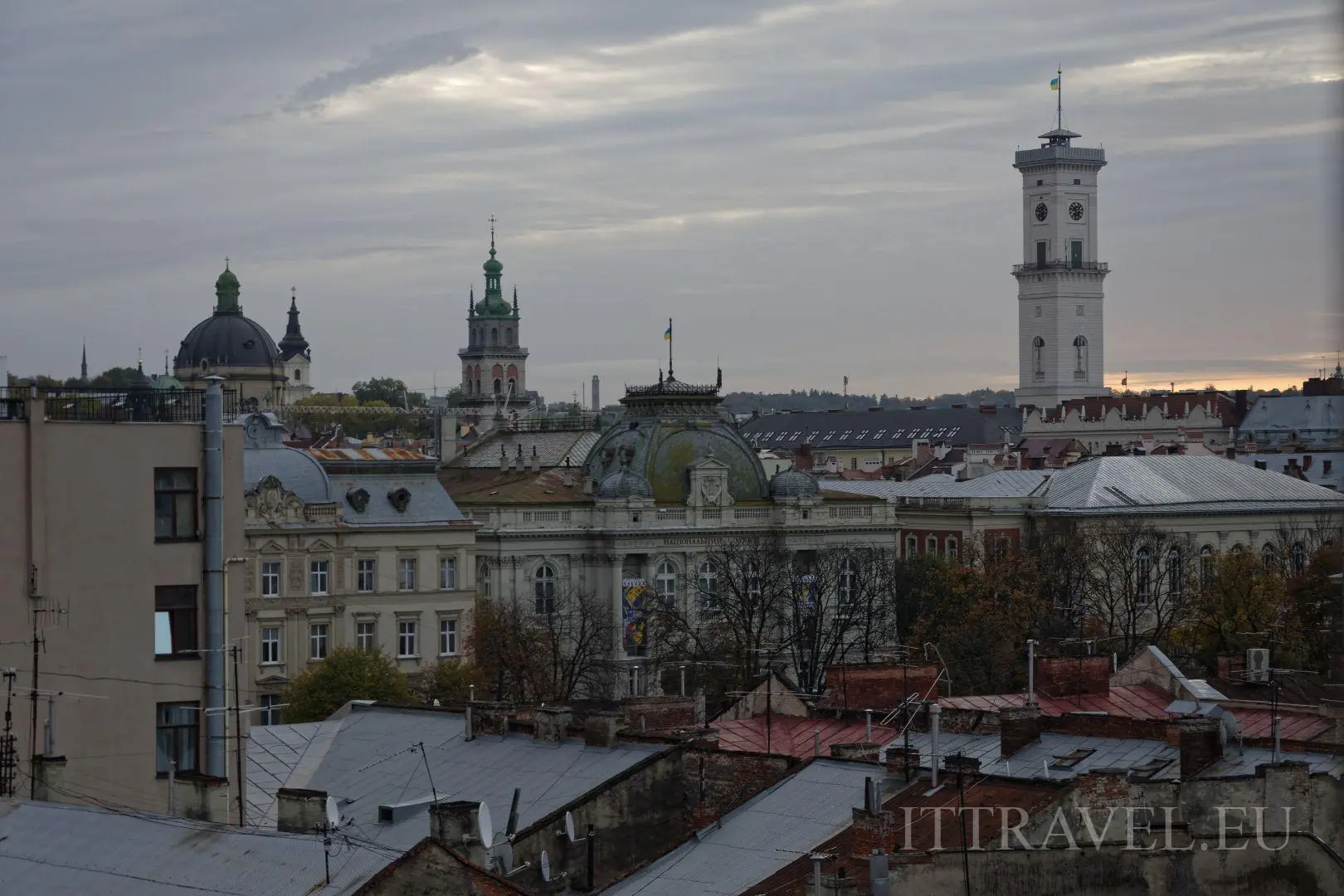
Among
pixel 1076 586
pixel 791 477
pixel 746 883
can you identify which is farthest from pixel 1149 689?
pixel 791 477

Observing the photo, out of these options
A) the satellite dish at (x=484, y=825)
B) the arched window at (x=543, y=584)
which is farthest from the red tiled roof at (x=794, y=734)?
the arched window at (x=543, y=584)

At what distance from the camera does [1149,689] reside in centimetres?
4909

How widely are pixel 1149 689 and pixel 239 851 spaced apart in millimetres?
24974

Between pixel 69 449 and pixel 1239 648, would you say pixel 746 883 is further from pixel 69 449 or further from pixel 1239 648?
pixel 1239 648

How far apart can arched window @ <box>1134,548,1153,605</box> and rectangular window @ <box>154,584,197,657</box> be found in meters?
69.6

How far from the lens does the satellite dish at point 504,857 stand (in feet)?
111

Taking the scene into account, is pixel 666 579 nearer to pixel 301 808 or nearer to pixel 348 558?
pixel 348 558

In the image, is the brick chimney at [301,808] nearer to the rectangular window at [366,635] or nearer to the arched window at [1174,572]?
the rectangular window at [366,635]

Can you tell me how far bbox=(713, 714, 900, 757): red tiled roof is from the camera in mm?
43719

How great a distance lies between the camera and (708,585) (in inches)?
4112

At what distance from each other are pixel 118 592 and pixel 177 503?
4.15 ft

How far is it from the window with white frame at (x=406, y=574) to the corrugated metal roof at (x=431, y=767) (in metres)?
41.0

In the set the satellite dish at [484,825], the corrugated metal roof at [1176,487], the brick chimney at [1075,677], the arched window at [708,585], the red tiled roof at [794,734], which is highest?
the corrugated metal roof at [1176,487]

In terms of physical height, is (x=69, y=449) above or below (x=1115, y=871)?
above
